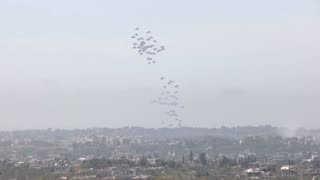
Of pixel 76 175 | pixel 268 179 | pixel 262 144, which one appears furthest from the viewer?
pixel 262 144

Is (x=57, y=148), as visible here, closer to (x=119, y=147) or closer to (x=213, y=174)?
(x=119, y=147)

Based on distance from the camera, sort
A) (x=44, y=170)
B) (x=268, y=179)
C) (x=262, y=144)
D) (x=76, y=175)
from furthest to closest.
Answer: (x=262, y=144) < (x=44, y=170) < (x=76, y=175) < (x=268, y=179)

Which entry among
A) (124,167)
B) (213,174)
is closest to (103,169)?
(124,167)

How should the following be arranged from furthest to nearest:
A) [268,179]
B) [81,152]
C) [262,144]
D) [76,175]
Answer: [262,144] → [81,152] → [76,175] → [268,179]

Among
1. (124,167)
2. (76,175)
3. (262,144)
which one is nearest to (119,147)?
(262,144)

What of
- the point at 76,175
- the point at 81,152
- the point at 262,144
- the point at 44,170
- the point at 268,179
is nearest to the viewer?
the point at 268,179

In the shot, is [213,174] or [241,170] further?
Result: [241,170]

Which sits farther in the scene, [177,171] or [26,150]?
[26,150]

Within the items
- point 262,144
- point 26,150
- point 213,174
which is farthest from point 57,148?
point 213,174

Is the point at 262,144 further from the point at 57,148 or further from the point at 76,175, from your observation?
the point at 76,175
